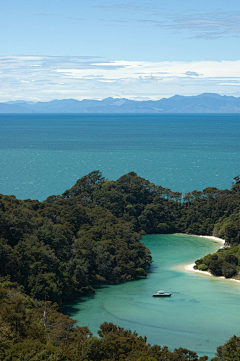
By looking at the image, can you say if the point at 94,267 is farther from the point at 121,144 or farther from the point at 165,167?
the point at 121,144

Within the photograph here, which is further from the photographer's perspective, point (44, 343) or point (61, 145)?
point (61, 145)

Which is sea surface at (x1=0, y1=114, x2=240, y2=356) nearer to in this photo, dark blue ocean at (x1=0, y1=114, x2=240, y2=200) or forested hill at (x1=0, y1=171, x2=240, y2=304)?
dark blue ocean at (x1=0, y1=114, x2=240, y2=200)

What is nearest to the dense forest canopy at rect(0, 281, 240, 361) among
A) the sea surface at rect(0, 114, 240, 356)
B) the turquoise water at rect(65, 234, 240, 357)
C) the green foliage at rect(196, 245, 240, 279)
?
the turquoise water at rect(65, 234, 240, 357)

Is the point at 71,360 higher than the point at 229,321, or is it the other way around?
the point at 71,360

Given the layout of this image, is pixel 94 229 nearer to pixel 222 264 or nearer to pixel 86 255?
pixel 86 255

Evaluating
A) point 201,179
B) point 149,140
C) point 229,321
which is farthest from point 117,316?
point 149,140

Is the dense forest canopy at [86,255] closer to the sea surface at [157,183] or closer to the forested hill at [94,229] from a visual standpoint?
the forested hill at [94,229]
